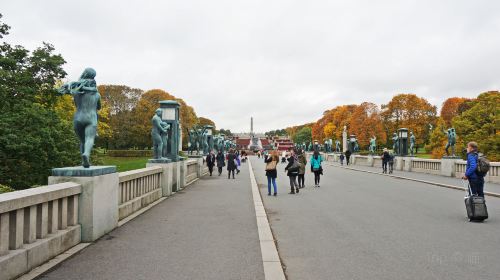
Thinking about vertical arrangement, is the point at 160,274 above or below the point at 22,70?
below

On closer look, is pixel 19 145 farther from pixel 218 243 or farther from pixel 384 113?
pixel 384 113

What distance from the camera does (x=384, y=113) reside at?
69.3 m

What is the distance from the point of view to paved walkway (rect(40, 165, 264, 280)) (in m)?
4.94

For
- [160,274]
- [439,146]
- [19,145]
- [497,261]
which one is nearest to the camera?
[160,274]

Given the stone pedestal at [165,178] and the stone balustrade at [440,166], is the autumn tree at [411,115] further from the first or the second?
the stone pedestal at [165,178]

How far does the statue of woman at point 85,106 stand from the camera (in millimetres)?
6969

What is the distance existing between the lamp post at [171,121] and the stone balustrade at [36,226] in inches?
357

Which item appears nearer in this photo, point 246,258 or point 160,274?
point 160,274

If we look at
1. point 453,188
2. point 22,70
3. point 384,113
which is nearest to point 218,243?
point 453,188

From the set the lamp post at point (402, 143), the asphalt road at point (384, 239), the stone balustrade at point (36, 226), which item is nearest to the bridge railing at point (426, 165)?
the lamp post at point (402, 143)

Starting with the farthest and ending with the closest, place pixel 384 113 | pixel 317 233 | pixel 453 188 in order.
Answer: pixel 384 113, pixel 453 188, pixel 317 233

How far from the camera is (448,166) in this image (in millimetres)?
22859

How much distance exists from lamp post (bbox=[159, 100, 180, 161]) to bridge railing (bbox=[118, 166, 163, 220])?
8.17 feet

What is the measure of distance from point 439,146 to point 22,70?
41509mm
